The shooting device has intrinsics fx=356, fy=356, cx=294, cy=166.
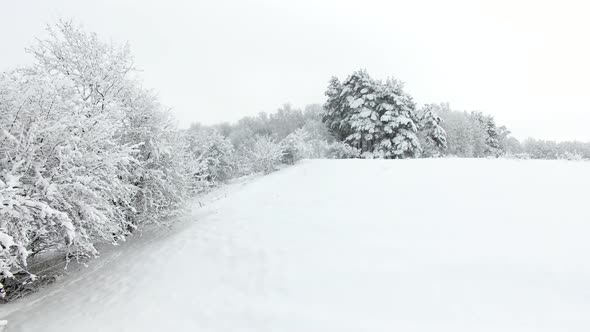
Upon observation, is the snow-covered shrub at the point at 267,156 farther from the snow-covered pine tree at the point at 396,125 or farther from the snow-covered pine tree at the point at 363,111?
the snow-covered pine tree at the point at 396,125

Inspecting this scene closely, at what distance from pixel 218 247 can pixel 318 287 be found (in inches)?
150

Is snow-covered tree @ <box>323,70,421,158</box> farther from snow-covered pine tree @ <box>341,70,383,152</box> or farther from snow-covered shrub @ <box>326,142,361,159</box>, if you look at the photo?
snow-covered shrub @ <box>326,142,361,159</box>

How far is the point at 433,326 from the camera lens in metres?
4.64

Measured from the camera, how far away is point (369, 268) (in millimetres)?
6367

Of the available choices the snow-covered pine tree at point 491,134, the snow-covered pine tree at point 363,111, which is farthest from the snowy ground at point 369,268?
the snow-covered pine tree at point 491,134

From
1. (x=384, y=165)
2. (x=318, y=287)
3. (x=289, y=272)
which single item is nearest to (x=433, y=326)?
(x=318, y=287)

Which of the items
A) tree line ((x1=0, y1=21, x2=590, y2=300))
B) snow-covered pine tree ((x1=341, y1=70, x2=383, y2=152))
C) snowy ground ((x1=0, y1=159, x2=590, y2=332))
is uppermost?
snow-covered pine tree ((x1=341, y1=70, x2=383, y2=152))

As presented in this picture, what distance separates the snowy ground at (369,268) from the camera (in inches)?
197

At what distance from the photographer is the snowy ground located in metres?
5.02

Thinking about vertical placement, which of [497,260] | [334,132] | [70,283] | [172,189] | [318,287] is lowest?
[70,283]

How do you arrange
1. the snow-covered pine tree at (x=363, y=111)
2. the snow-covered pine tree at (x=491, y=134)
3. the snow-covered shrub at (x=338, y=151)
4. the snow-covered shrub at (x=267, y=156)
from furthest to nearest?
the snow-covered pine tree at (x=491, y=134)
the snow-covered pine tree at (x=363, y=111)
the snow-covered shrub at (x=338, y=151)
the snow-covered shrub at (x=267, y=156)

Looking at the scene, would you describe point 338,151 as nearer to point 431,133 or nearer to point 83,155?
point 431,133

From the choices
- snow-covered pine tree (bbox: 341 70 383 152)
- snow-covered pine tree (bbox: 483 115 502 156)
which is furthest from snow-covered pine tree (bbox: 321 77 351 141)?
snow-covered pine tree (bbox: 483 115 502 156)

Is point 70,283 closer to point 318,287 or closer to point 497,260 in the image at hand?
point 318,287
